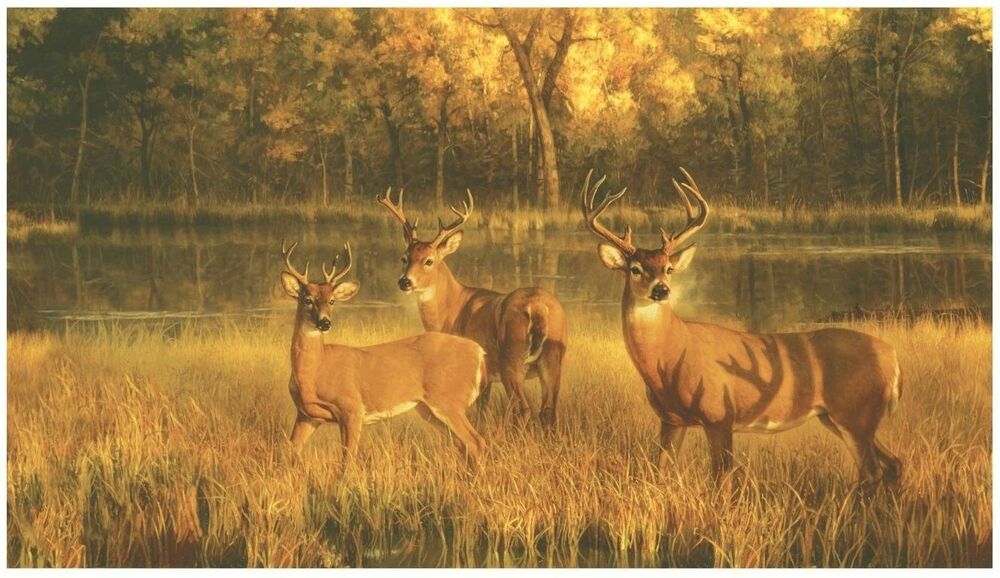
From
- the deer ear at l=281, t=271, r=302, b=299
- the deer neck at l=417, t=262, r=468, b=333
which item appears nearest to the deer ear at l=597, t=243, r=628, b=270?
the deer neck at l=417, t=262, r=468, b=333

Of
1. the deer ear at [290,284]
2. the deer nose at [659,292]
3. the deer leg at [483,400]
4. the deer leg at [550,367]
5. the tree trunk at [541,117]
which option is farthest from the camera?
the tree trunk at [541,117]

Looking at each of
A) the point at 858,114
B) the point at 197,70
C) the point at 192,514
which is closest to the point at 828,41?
the point at 858,114

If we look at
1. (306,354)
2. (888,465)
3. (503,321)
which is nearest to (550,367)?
(503,321)

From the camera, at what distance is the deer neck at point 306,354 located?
875cm

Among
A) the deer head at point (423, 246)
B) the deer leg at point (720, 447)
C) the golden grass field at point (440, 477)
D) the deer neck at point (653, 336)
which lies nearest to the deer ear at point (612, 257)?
the deer neck at point (653, 336)

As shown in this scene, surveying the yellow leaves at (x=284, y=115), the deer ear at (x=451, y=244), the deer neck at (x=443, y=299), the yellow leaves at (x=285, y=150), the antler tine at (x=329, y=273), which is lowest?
the deer neck at (x=443, y=299)

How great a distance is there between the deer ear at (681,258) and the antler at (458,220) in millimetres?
1379

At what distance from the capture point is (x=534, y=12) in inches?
373

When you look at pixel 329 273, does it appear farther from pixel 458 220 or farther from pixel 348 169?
pixel 458 220

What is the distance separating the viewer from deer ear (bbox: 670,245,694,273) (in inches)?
334

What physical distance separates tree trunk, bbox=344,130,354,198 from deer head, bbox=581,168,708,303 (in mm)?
1469

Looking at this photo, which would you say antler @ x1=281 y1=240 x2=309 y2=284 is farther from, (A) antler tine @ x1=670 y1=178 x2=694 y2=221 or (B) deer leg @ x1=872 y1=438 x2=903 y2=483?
(B) deer leg @ x1=872 y1=438 x2=903 y2=483

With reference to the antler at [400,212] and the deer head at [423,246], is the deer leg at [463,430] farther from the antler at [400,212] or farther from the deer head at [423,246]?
the antler at [400,212]

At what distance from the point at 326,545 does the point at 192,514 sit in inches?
29.0
